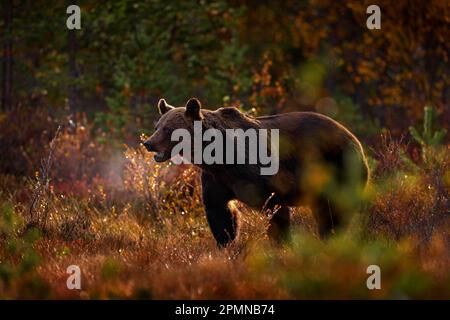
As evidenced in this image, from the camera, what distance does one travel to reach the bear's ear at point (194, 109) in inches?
234

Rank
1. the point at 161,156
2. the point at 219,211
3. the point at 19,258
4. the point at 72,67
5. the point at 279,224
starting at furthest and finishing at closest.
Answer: the point at 72,67, the point at 279,224, the point at 219,211, the point at 161,156, the point at 19,258

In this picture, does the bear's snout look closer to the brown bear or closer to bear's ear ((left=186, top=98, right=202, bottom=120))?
the brown bear

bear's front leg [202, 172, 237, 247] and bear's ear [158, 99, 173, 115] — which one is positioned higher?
bear's ear [158, 99, 173, 115]

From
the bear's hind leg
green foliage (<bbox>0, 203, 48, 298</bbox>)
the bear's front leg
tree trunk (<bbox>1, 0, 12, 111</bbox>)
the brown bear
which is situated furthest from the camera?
tree trunk (<bbox>1, 0, 12, 111</bbox>)

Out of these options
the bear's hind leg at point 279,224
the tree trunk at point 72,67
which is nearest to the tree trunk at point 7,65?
the tree trunk at point 72,67

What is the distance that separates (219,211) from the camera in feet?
20.3

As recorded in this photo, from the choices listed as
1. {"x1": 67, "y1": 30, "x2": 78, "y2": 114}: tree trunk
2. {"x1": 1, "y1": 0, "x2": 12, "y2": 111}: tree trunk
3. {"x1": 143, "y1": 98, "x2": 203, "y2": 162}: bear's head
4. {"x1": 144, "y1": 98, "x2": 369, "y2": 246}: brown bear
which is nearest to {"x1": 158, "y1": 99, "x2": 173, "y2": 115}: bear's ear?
{"x1": 144, "y1": 98, "x2": 369, "y2": 246}: brown bear

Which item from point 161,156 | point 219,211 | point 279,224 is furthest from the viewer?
point 279,224

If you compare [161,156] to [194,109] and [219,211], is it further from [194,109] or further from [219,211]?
[219,211]

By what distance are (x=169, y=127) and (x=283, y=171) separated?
3.26 ft

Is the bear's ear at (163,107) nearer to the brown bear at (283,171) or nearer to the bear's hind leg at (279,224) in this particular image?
the brown bear at (283,171)

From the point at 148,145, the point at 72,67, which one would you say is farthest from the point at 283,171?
the point at 72,67

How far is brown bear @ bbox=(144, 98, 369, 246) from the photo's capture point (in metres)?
6.01
